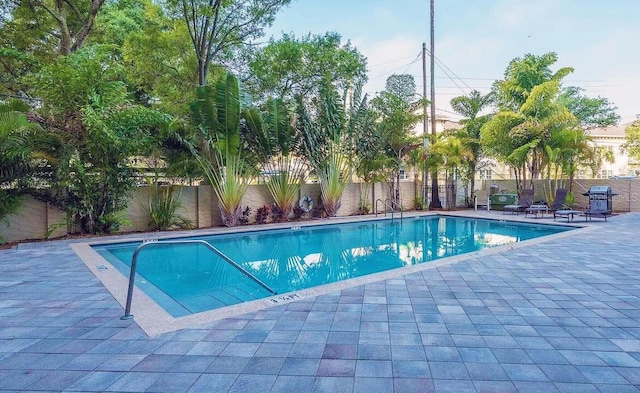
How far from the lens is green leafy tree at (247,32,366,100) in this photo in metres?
12.4

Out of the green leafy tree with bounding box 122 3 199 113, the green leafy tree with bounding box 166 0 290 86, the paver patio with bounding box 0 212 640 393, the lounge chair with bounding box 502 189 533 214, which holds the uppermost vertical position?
the green leafy tree with bounding box 166 0 290 86

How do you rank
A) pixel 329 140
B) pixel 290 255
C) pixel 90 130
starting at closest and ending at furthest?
1. pixel 90 130
2. pixel 290 255
3. pixel 329 140

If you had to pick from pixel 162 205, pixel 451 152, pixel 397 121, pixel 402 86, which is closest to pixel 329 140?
pixel 397 121

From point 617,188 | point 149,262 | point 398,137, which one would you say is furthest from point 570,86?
point 149,262

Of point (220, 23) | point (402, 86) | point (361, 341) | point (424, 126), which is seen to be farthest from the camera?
point (424, 126)

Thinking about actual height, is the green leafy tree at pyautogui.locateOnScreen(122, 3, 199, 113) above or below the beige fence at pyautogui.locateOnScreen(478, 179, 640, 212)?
above

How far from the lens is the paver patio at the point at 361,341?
2398mm

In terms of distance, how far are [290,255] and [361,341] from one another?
17.9ft

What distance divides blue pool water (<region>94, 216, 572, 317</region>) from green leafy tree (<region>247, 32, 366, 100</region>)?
536 centimetres

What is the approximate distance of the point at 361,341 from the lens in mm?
3002

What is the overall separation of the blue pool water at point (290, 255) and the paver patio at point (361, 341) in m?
1.17

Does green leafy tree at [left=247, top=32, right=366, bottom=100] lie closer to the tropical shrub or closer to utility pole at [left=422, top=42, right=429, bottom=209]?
utility pole at [left=422, top=42, right=429, bottom=209]

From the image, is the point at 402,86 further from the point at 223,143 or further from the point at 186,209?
the point at 186,209

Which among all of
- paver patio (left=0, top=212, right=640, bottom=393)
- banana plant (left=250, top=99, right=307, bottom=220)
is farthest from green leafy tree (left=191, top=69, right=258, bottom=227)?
paver patio (left=0, top=212, right=640, bottom=393)
